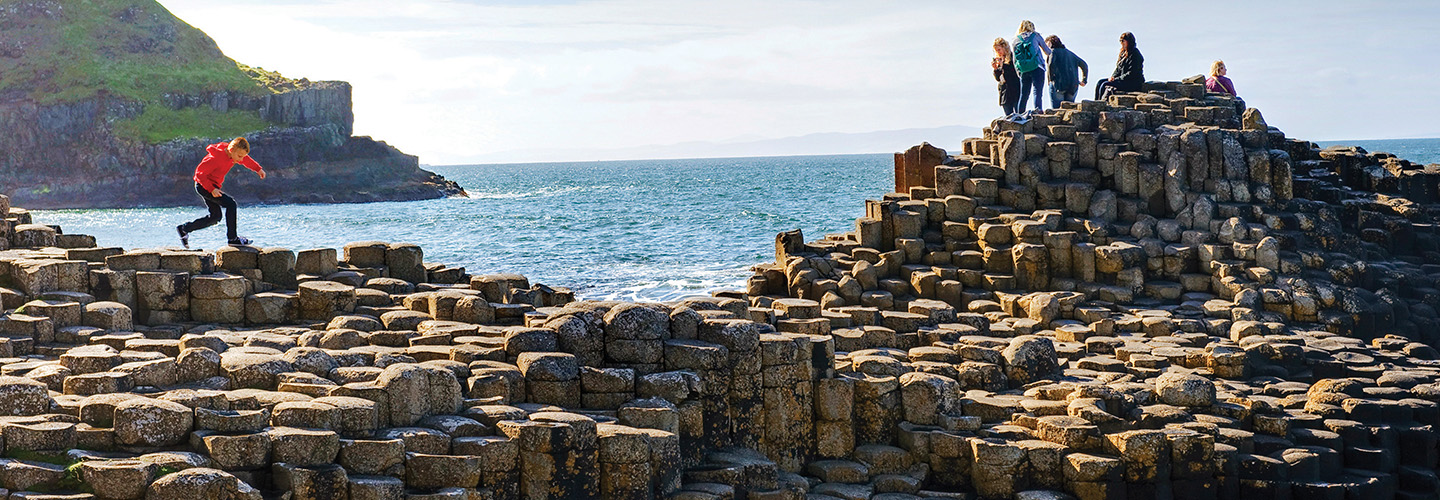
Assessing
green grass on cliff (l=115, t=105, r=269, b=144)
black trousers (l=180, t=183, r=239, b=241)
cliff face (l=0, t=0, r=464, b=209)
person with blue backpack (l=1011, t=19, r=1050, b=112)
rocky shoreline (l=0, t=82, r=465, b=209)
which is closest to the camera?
black trousers (l=180, t=183, r=239, b=241)

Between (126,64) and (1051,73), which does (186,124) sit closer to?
(126,64)

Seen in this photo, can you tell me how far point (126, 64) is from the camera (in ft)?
410

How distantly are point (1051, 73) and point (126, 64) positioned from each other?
11369cm

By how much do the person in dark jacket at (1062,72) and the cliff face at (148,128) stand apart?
91629mm

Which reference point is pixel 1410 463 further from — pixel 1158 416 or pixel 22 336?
pixel 22 336

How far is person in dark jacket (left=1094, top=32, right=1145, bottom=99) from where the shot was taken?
31.0 m

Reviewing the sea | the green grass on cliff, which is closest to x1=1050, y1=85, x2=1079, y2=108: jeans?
the sea

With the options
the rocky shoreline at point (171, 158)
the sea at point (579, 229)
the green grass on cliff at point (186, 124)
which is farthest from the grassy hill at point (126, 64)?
the sea at point (579, 229)

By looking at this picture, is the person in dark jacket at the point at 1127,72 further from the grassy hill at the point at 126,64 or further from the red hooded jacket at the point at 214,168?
the grassy hill at the point at 126,64

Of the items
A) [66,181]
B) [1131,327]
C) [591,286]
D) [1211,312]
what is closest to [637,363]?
[1131,327]

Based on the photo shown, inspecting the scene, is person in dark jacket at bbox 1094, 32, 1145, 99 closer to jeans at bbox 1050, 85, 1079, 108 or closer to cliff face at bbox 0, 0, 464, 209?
jeans at bbox 1050, 85, 1079, 108

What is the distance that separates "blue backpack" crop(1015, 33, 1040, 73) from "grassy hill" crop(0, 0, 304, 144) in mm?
100245

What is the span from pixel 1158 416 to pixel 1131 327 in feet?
18.4

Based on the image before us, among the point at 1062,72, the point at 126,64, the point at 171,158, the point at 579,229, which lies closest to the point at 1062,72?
the point at 1062,72
